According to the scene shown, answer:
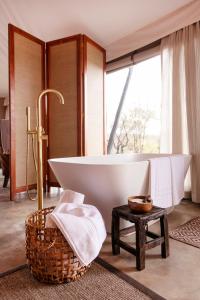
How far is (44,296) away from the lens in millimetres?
1306

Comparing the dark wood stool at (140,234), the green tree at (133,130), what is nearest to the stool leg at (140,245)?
the dark wood stool at (140,234)

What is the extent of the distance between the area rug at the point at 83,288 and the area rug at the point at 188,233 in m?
0.75

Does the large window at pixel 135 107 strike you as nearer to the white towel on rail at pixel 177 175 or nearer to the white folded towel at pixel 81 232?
the white towel on rail at pixel 177 175

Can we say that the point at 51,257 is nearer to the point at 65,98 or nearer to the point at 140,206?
the point at 140,206

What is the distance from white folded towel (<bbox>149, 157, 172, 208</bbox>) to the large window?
1.32 metres

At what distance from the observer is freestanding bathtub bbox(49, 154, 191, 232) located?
1.97 m

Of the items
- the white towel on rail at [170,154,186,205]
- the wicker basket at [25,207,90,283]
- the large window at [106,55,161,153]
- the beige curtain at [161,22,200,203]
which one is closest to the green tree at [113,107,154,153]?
the large window at [106,55,161,153]

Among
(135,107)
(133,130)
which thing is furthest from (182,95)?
(133,130)

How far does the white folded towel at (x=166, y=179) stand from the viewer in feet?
7.32

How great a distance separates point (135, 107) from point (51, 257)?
10.7ft

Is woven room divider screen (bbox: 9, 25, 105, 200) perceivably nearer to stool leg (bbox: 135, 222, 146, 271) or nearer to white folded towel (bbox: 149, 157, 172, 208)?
white folded towel (bbox: 149, 157, 172, 208)

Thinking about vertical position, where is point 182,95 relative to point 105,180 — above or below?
above

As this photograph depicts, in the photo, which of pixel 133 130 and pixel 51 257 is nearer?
pixel 51 257

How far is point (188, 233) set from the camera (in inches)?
84.7
